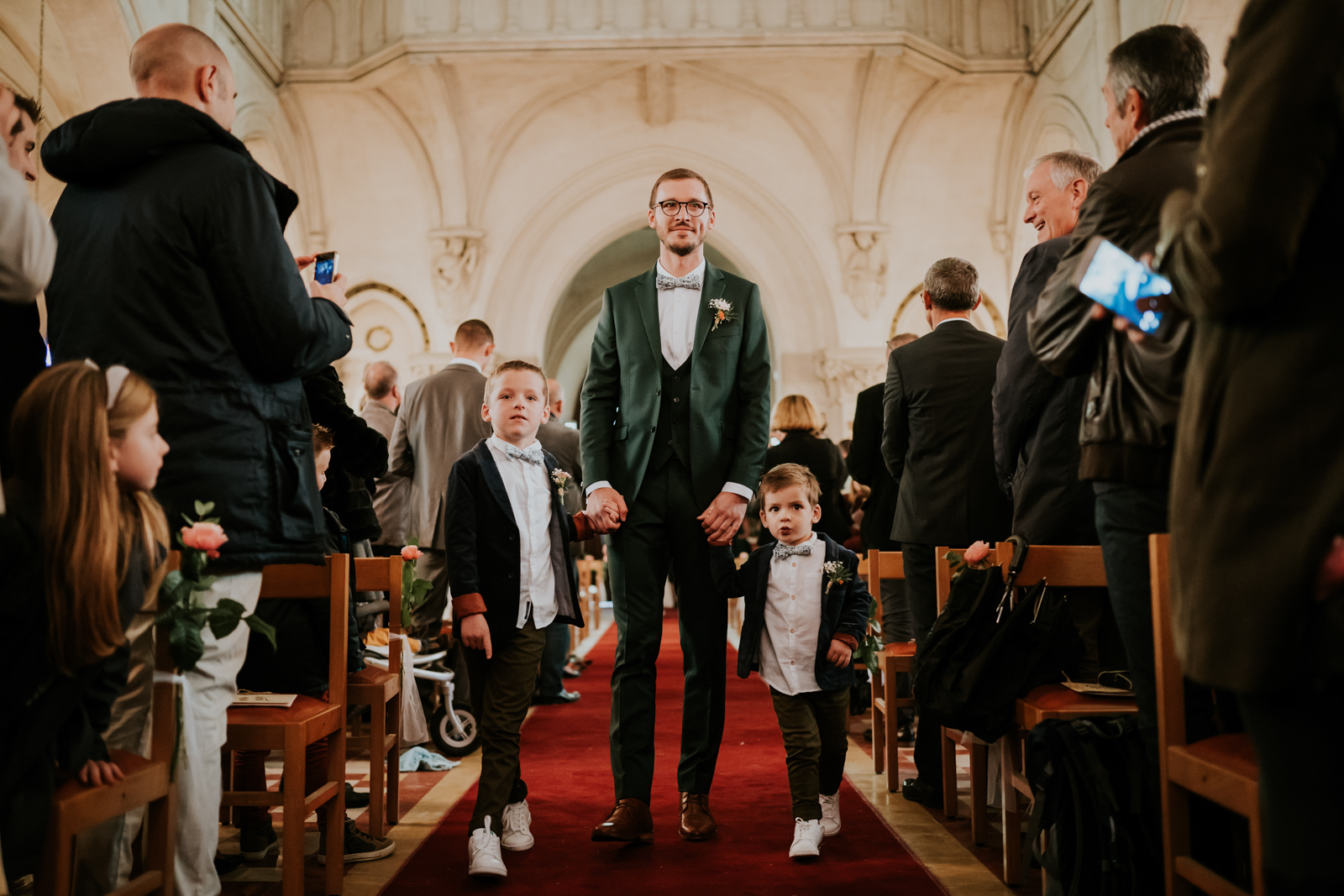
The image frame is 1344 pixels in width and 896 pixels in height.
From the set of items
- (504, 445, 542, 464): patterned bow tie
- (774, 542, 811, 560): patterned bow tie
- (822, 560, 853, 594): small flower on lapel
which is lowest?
(822, 560, 853, 594): small flower on lapel

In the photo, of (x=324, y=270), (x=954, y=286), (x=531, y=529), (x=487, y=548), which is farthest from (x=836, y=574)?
(x=324, y=270)

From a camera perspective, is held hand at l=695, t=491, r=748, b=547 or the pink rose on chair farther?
held hand at l=695, t=491, r=748, b=547

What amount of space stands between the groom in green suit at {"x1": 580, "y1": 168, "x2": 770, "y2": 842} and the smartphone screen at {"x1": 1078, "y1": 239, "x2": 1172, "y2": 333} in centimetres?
129

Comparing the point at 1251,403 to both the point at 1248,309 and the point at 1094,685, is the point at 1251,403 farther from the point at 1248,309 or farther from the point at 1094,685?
the point at 1094,685

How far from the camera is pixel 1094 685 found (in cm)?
255

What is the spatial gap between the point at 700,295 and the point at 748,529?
7495mm

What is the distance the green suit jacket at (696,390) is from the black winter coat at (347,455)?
2.10 ft

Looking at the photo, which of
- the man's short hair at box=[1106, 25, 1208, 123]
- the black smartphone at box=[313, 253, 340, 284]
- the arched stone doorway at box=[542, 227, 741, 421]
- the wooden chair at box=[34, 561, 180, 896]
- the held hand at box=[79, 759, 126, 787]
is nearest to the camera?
the wooden chair at box=[34, 561, 180, 896]

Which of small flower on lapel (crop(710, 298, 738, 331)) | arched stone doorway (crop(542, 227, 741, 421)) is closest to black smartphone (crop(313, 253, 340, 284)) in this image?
small flower on lapel (crop(710, 298, 738, 331))

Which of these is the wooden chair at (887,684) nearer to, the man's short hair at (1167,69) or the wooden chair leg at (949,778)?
the wooden chair leg at (949,778)

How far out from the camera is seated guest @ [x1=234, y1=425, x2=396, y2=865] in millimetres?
2660

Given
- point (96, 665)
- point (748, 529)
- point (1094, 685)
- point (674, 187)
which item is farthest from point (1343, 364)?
point (748, 529)

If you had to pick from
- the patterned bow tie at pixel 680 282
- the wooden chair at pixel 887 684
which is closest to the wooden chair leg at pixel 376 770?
the patterned bow tie at pixel 680 282

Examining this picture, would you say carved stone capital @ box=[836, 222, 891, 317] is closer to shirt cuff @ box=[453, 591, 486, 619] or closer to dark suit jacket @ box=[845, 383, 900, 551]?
dark suit jacket @ box=[845, 383, 900, 551]
